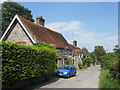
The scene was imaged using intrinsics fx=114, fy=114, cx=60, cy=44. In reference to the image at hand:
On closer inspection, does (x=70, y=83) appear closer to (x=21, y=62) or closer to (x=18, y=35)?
(x=21, y=62)

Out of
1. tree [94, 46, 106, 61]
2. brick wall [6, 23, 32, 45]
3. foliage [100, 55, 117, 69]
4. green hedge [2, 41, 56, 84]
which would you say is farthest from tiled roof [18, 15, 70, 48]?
tree [94, 46, 106, 61]

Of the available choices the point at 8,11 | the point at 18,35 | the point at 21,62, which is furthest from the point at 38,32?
the point at 8,11

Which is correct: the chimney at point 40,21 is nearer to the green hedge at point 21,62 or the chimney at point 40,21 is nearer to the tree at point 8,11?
the green hedge at point 21,62

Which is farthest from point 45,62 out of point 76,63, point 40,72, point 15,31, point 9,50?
point 76,63

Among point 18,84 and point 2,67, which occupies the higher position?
point 2,67

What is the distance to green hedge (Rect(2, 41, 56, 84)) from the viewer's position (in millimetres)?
6926

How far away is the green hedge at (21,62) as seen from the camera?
6.93m

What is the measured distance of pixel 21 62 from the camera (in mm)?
8156

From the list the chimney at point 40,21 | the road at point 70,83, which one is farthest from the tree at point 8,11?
the road at point 70,83

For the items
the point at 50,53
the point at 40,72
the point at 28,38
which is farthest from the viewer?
the point at 28,38

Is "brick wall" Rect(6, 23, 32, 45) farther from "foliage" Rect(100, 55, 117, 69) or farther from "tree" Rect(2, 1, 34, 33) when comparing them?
"tree" Rect(2, 1, 34, 33)

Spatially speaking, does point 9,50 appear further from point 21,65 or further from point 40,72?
point 40,72

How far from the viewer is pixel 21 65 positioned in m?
8.16

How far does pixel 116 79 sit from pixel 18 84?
752 centimetres
